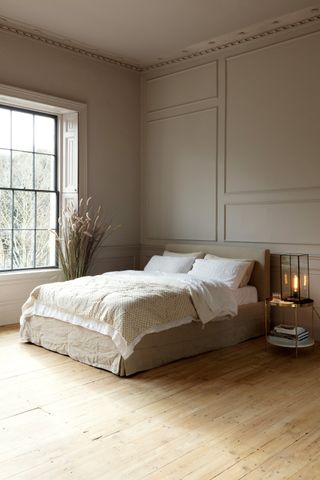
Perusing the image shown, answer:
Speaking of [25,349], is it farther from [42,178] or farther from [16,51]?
[16,51]

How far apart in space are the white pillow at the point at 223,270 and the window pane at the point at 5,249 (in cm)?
215

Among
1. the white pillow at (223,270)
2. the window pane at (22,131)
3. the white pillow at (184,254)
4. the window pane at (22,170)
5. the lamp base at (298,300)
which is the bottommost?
the lamp base at (298,300)

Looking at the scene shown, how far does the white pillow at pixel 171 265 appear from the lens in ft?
17.5

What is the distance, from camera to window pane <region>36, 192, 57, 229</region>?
18.7 ft

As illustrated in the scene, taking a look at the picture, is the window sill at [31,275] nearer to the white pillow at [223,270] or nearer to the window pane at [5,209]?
the window pane at [5,209]

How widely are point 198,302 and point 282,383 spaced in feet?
3.16

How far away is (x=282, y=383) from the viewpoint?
11.2ft

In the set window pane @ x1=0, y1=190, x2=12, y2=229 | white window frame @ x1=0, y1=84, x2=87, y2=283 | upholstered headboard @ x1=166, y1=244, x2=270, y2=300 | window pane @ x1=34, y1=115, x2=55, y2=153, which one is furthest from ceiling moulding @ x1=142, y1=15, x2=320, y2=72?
window pane @ x1=0, y1=190, x2=12, y2=229

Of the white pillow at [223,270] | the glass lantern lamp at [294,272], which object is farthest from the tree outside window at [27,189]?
the glass lantern lamp at [294,272]

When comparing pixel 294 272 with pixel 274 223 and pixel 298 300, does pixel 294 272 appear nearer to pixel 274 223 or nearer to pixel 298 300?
pixel 274 223

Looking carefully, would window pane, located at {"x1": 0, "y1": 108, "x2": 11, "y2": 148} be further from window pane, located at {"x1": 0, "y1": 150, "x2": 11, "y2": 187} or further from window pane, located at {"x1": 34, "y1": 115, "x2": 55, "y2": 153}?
window pane, located at {"x1": 34, "y1": 115, "x2": 55, "y2": 153}

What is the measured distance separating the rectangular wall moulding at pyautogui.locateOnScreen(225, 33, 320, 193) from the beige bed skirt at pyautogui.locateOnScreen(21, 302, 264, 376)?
4.94 feet

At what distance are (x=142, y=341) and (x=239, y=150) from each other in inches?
110

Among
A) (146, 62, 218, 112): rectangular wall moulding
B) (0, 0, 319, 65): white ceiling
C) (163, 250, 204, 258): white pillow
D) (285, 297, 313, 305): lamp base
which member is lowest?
(285, 297, 313, 305): lamp base
